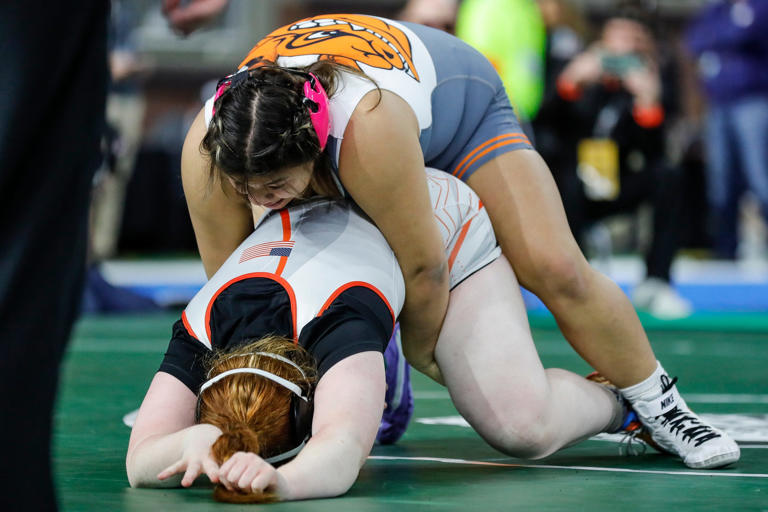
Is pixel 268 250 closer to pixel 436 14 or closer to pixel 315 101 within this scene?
pixel 315 101

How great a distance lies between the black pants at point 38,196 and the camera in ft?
6.68

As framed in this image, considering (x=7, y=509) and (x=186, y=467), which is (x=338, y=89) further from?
(x=7, y=509)

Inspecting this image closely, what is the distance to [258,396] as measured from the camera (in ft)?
8.98

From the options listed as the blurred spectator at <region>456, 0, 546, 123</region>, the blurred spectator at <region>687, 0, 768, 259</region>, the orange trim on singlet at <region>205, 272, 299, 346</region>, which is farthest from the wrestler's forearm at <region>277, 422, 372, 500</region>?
the blurred spectator at <region>687, 0, 768, 259</region>

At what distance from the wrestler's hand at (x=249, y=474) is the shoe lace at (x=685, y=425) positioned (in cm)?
123

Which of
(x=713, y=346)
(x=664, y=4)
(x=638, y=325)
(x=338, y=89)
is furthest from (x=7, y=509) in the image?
(x=664, y=4)

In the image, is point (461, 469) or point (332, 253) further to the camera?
point (461, 469)

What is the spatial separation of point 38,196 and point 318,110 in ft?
3.16

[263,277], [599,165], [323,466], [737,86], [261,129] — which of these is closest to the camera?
[323,466]

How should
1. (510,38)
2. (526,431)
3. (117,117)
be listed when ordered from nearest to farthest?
(526,431), (510,38), (117,117)

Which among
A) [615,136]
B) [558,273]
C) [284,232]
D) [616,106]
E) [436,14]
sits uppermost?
[284,232]

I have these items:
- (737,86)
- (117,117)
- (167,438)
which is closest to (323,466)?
(167,438)

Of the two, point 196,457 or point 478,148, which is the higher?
point 478,148

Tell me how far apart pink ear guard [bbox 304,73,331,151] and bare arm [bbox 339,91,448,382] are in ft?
0.26
